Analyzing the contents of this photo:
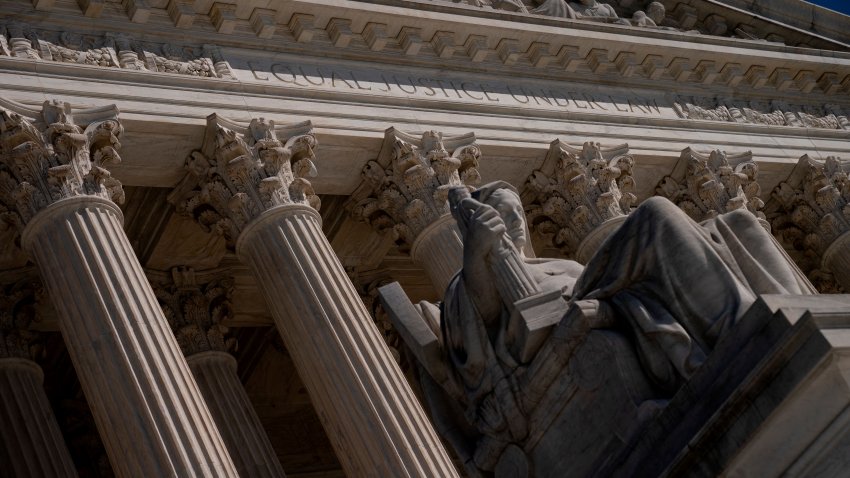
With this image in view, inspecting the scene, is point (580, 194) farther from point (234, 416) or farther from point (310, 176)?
point (234, 416)

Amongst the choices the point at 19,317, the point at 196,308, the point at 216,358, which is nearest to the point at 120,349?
the point at 19,317

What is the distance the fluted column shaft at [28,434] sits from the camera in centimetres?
2053

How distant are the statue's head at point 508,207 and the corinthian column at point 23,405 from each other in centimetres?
1286

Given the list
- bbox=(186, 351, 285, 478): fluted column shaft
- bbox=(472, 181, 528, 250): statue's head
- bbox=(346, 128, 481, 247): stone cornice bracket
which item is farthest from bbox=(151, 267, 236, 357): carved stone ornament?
bbox=(472, 181, 528, 250): statue's head

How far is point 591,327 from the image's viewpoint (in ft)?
26.7

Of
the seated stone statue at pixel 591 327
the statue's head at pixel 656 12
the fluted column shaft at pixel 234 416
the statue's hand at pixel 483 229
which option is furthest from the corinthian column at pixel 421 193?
the seated stone statue at pixel 591 327

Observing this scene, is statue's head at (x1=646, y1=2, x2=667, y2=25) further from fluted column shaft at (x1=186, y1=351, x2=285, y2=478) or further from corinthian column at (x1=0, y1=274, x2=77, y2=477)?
corinthian column at (x1=0, y1=274, x2=77, y2=477)

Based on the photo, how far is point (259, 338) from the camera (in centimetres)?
2897

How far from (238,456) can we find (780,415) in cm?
1624

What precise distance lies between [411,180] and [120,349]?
7290 mm

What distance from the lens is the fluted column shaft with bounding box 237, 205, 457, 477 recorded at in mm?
17797

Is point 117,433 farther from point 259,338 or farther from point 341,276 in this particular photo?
point 259,338

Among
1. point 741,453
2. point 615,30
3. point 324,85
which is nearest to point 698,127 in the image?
point 615,30

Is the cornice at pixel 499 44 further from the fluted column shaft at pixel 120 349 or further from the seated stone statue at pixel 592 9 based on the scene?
the fluted column shaft at pixel 120 349
